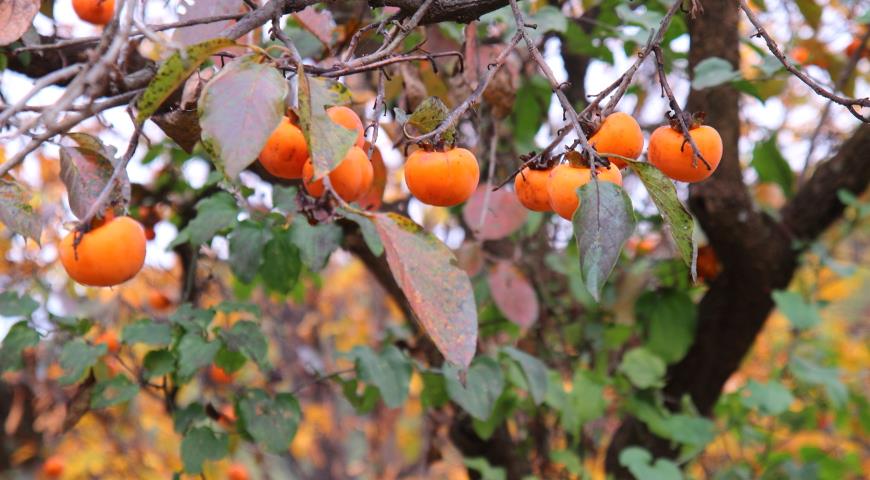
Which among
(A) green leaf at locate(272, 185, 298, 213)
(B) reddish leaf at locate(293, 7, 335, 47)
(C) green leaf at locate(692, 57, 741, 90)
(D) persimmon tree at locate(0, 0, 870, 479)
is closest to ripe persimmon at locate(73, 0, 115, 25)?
(D) persimmon tree at locate(0, 0, 870, 479)

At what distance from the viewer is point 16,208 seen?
2.46 ft

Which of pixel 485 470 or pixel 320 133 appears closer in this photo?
pixel 320 133

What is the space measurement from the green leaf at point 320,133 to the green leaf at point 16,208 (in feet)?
1.11

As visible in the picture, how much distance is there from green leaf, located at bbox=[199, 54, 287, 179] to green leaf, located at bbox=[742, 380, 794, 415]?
154 cm

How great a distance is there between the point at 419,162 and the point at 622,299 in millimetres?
1293

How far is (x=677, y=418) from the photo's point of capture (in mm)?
1754

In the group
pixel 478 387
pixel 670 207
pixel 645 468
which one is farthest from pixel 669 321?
pixel 670 207

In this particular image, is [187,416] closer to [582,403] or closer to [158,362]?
[158,362]

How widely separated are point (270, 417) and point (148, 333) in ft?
0.81

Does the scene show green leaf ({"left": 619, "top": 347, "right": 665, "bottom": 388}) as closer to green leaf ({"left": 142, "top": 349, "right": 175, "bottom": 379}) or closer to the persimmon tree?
the persimmon tree

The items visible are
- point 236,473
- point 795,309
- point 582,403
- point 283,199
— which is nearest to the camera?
point 283,199

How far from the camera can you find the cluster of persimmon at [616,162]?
649 millimetres

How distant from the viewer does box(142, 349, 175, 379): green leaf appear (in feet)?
4.32

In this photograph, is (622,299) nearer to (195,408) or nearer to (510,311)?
(510,311)
